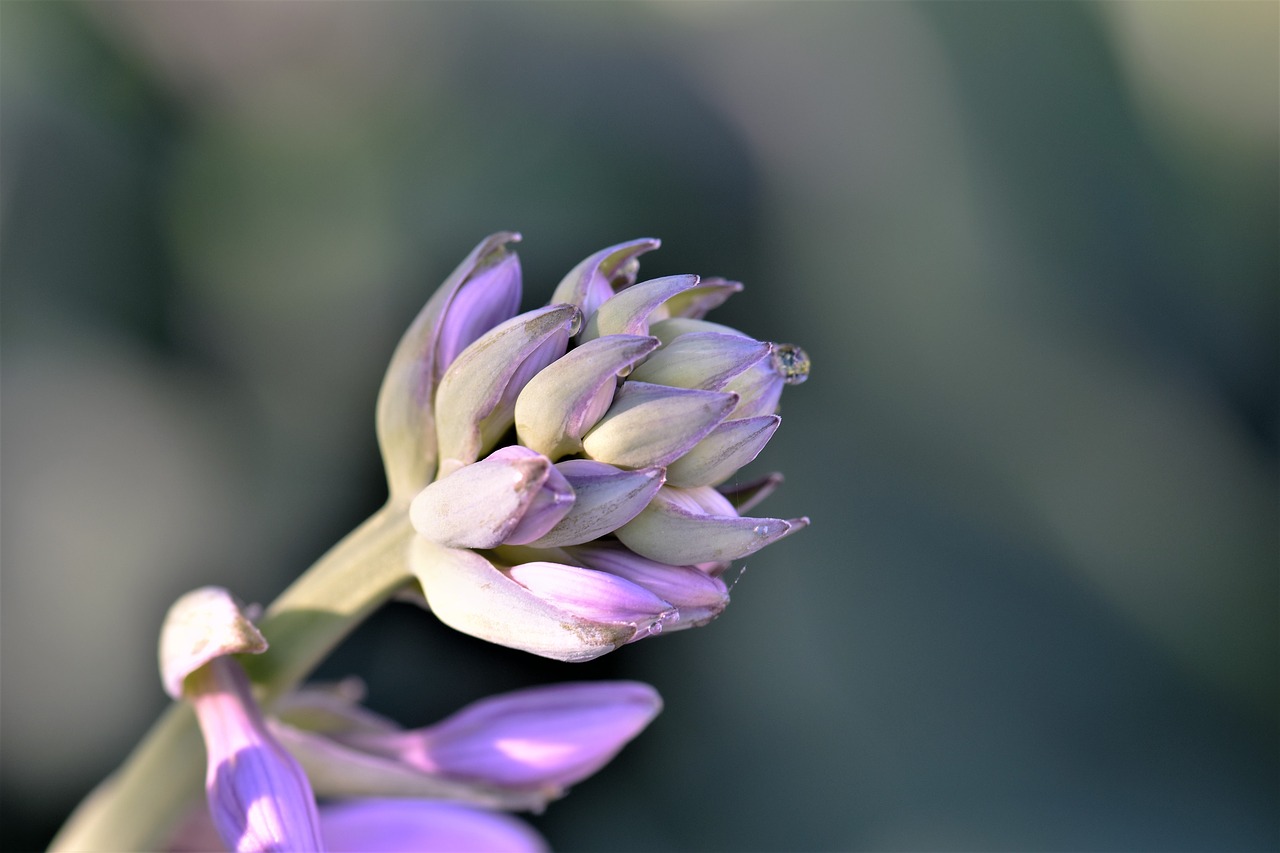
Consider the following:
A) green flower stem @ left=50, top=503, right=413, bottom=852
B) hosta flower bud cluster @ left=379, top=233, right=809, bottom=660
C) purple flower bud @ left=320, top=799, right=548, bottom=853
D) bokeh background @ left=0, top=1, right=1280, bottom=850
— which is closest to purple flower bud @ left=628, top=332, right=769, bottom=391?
hosta flower bud cluster @ left=379, top=233, right=809, bottom=660

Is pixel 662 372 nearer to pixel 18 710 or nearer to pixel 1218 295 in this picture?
pixel 18 710

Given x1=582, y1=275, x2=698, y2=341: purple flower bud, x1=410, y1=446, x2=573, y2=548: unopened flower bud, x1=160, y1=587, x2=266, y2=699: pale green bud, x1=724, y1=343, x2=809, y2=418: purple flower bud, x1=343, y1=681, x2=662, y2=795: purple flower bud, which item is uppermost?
x1=582, y1=275, x2=698, y2=341: purple flower bud

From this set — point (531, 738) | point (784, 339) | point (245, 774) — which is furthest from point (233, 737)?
point (784, 339)

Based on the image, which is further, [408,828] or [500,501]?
[408,828]

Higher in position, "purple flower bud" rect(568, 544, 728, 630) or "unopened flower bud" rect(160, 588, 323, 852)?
"purple flower bud" rect(568, 544, 728, 630)

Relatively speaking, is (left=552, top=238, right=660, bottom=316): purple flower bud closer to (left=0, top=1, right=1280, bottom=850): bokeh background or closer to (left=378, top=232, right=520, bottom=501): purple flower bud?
(left=378, top=232, right=520, bottom=501): purple flower bud

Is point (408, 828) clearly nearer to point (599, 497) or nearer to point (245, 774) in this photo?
point (245, 774)
